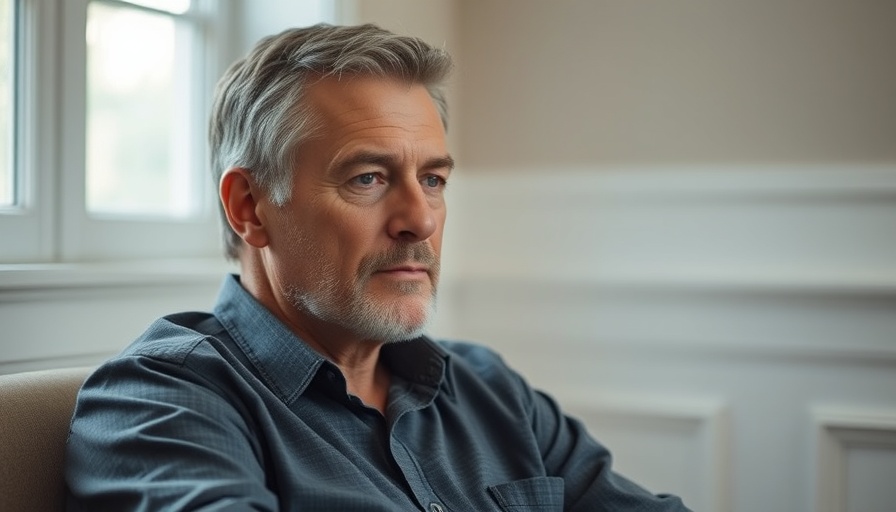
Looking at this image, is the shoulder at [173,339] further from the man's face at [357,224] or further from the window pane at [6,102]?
the window pane at [6,102]

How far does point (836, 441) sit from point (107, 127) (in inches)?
60.8

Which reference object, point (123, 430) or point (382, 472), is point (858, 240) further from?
point (123, 430)

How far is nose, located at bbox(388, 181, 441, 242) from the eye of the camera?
4.46 feet

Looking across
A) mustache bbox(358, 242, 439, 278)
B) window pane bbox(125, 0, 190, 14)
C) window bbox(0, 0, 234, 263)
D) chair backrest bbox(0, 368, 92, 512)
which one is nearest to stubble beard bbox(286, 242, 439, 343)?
mustache bbox(358, 242, 439, 278)

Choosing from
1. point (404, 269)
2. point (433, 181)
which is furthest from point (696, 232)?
point (404, 269)

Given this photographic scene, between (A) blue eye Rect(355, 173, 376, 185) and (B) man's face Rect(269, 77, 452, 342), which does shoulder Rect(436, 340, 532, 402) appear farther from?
(A) blue eye Rect(355, 173, 376, 185)

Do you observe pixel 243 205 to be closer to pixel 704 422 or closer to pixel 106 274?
pixel 106 274

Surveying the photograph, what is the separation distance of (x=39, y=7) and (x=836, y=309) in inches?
61.7

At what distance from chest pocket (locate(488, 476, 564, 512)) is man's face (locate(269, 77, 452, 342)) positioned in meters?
0.27

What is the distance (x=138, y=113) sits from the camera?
1838mm

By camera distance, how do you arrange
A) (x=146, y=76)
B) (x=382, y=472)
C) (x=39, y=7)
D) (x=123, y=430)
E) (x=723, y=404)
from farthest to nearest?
(x=723, y=404) → (x=146, y=76) → (x=39, y=7) → (x=382, y=472) → (x=123, y=430)

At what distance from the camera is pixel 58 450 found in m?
1.17

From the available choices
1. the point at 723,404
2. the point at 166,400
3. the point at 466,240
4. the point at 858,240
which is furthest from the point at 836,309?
the point at 166,400

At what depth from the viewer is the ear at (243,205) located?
1.42 metres
